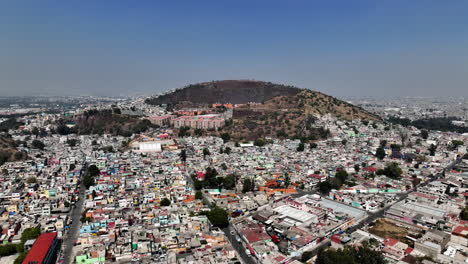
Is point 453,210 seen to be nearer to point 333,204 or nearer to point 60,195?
point 333,204

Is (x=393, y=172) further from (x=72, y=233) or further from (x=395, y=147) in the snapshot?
(x=72, y=233)

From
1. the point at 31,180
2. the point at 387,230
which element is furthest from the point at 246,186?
the point at 31,180

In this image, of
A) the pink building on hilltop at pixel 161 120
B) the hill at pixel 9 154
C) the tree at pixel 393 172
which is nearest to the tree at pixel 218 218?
the tree at pixel 393 172

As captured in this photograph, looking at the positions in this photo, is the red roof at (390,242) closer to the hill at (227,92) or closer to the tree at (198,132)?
the tree at (198,132)

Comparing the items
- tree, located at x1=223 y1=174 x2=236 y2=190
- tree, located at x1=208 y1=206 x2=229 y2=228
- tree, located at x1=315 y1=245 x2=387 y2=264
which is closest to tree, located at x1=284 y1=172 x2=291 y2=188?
tree, located at x1=223 y1=174 x2=236 y2=190

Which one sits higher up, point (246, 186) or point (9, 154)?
point (9, 154)

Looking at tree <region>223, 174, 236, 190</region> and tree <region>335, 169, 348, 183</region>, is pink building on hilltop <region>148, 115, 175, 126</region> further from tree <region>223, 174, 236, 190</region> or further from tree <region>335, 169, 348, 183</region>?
tree <region>335, 169, 348, 183</region>
